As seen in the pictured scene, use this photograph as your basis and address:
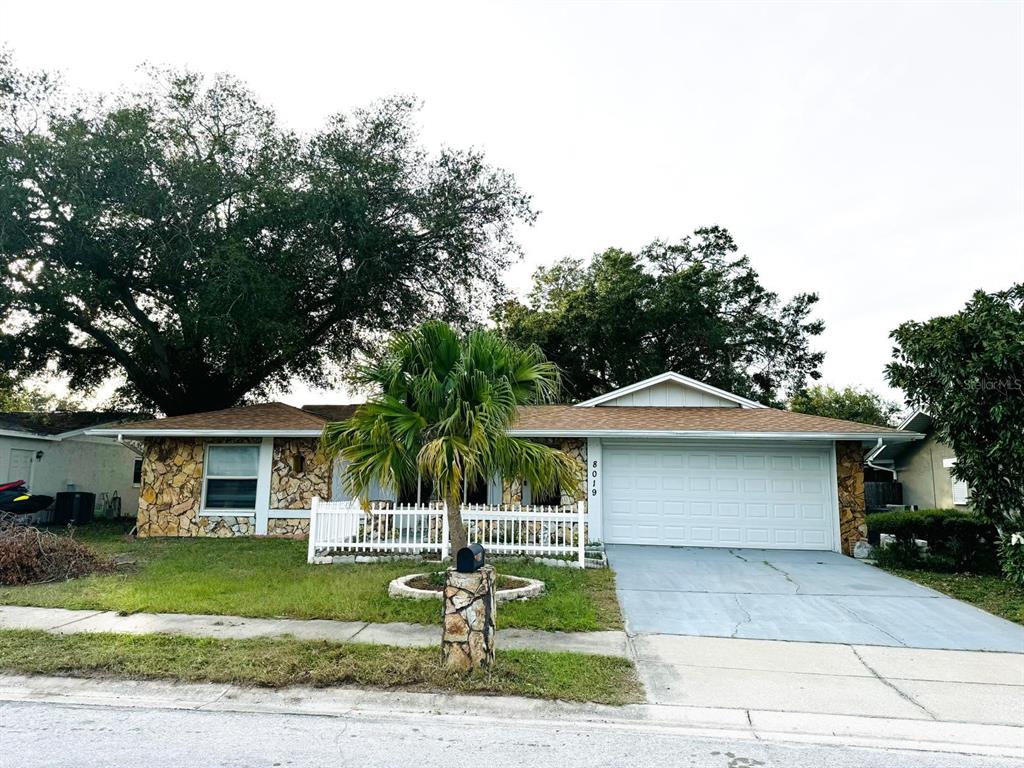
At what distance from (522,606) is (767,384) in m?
23.2

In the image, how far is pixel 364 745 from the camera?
4.01 metres

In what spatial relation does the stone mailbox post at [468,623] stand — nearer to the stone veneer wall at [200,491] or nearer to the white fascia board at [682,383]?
the stone veneer wall at [200,491]

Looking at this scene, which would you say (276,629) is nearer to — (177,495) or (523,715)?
(523,715)

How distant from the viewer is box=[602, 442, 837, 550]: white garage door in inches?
500

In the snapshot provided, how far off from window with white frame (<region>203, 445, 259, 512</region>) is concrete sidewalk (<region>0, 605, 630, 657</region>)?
723cm

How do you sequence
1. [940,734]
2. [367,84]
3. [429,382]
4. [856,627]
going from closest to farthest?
[940,734]
[856,627]
[429,382]
[367,84]

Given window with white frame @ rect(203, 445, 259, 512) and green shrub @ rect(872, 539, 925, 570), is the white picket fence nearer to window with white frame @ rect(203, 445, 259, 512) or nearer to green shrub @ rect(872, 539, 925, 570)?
window with white frame @ rect(203, 445, 259, 512)

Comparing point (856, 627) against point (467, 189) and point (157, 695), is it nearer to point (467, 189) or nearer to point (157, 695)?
point (157, 695)

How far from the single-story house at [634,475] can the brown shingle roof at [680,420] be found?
4 centimetres

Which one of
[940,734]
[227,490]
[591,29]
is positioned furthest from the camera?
[227,490]

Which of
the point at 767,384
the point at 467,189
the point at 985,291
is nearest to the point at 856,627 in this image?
the point at 985,291

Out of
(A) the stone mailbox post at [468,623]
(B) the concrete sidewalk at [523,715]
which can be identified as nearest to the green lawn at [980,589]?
(B) the concrete sidewalk at [523,715]

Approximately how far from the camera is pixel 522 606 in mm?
7461

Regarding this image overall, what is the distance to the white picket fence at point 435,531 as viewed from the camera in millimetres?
10602
